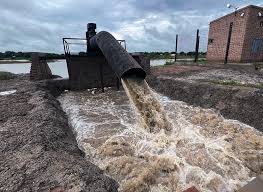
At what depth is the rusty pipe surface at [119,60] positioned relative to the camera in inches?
311

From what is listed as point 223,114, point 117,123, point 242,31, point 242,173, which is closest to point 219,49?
point 242,31

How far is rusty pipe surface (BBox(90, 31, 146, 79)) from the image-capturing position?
311 inches

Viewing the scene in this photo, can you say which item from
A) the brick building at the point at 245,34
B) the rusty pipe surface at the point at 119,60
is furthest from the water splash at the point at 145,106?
the brick building at the point at 245,34

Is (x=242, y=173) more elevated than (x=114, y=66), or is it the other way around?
(x=114, y=66)

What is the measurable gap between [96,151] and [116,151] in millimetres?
516

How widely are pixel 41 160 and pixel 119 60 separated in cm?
473

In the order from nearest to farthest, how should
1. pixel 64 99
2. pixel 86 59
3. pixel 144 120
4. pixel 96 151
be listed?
1. pixel 96 151
2. pixel 144 120
3. pixel 64 99
4. pixel 86 59

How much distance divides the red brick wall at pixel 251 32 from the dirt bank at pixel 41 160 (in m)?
20.1

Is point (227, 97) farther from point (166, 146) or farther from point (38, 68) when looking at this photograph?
point (38, 68)

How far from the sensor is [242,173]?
500cm

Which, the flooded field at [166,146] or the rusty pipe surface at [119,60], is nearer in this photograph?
the flooded field at [166,146]

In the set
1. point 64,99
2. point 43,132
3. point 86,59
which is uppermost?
point 86,59

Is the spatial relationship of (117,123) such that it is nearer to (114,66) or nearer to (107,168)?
(114,66)

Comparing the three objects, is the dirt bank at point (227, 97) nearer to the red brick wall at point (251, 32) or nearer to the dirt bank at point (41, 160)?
the dirt bank at point (41, 160)
